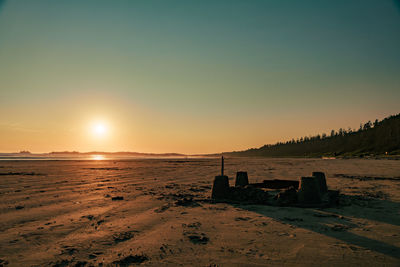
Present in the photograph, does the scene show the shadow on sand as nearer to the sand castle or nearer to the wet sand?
the wet sand

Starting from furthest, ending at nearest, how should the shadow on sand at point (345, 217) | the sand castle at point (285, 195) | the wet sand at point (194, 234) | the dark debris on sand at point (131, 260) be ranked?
1. the sand castle at point (285, 195)
2. the shadow on sand at point (345, 217)
3. the wet sand at point (194, 234)
4. the dark debris on sand at point (131, 260)

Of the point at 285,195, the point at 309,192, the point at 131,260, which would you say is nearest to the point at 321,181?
the point at 309,192

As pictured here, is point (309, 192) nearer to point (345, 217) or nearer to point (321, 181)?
point (345, 217)

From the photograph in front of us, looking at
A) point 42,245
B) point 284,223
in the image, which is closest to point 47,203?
point 42,245

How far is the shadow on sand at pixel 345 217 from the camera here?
3336 mm

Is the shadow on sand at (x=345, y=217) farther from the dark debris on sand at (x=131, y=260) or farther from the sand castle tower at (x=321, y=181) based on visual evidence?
the dark debris on sand at (x=131, y=260)

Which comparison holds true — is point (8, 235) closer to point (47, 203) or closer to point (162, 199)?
point (47, 203)

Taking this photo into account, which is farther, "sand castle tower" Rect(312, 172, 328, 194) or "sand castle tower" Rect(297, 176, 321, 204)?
"sand castle tower" Rect(312, 172, 328, 194)

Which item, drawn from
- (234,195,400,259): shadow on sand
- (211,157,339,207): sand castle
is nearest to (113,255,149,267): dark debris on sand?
(234,195,400,259): shadow on sand

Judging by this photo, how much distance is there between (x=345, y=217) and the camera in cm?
477

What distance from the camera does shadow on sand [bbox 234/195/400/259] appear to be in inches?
131

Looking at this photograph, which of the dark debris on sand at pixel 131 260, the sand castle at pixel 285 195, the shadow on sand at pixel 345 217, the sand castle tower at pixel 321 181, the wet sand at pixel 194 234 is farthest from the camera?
the sand castle tower at pixel 321 181

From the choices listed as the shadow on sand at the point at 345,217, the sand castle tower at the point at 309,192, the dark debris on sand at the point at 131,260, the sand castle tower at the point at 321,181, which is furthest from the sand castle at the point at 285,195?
the dark debris on sand at the point at 131,260

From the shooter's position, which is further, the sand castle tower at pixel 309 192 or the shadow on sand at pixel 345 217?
the sand castle tower at pixel 309 192
